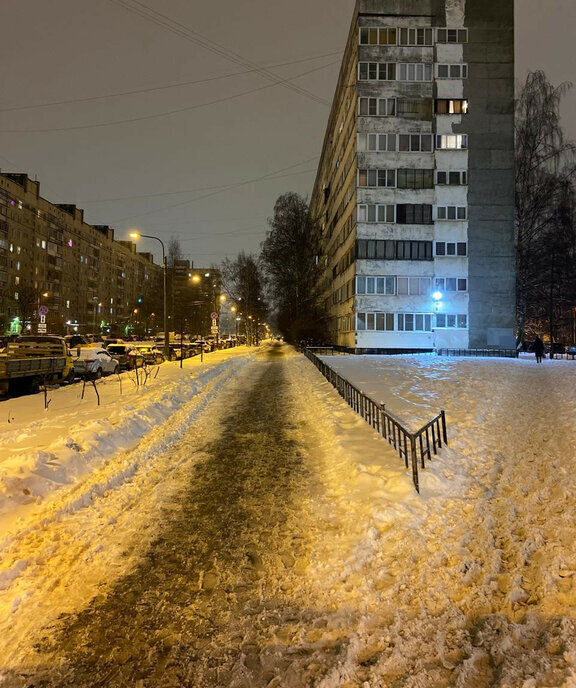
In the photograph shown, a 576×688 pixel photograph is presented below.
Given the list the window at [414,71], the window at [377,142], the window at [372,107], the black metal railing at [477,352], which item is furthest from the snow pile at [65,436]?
the window at [414,71]

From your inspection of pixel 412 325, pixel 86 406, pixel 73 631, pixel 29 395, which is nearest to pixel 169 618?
pixel 73 631

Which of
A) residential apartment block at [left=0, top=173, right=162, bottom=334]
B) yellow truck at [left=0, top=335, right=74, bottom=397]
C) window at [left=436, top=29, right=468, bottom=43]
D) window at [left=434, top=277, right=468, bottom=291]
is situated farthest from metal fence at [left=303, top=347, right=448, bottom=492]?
window at [left=436, top=29, right=468, bottom=43]

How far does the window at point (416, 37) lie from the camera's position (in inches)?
1582

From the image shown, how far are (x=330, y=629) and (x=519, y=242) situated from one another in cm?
4500

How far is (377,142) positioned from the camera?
40.1 m

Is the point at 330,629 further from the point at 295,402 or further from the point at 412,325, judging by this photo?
the point at 412,325

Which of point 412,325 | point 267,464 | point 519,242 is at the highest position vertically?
point 519,242

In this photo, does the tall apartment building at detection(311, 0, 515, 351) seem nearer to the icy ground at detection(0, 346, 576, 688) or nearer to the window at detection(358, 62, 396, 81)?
the window at detection(358, 62, 396, 81)

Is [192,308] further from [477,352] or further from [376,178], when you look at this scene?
[477,352]

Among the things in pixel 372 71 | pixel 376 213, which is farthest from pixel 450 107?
pixel 376 213

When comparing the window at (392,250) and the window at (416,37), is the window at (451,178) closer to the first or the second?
the window at (392,250)

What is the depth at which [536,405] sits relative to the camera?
1241cm

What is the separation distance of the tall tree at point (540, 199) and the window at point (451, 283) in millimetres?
6040

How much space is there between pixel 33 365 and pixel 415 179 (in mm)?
36531
